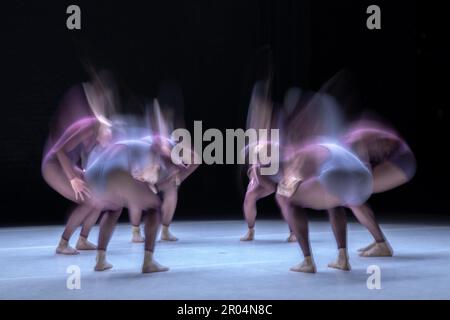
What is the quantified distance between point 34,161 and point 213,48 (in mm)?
3005

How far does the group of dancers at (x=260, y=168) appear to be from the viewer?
3.97 m

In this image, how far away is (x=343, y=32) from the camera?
9.50 meters

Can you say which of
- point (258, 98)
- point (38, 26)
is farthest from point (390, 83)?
point (38, 26)

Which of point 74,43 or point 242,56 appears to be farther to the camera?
point 242,56

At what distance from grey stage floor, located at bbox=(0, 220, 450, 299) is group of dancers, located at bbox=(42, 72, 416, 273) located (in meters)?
0.19

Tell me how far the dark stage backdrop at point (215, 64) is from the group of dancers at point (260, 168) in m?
3.39

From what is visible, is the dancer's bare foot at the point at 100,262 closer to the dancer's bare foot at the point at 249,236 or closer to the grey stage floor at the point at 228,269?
the grey stage floor at the point at 228,269

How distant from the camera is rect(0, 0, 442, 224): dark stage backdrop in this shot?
8.70 meters

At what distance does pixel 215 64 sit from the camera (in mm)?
9430

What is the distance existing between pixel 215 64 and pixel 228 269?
5549mm

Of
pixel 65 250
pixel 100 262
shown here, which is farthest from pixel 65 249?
pixel 100 262

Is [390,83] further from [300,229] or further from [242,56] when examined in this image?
[300,229]

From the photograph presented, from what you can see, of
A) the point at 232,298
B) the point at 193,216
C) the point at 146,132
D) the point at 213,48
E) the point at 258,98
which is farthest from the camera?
the point at 213,48

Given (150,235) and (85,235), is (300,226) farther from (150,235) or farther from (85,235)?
(85,235)
